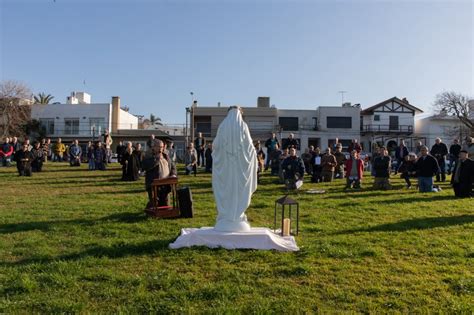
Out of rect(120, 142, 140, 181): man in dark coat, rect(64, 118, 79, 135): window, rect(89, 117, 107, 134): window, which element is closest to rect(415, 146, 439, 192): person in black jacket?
rect(120, 142, 140, 181): man in dark coat

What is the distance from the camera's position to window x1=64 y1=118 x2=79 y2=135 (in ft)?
167

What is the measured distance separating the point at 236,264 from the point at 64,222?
479 cm

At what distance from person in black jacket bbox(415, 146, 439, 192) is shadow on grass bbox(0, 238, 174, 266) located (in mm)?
10256

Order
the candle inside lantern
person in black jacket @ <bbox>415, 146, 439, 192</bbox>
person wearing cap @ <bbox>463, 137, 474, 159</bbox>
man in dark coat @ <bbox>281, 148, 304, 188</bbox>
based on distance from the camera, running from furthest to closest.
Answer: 1. man in dark coat @ <bbox>281, 148, 304, 188</bbox>
2. person wearing cap @ <bbox>463, 137, 474, 159</bbox>
3. person in black jacket @ <bbox>415, 146, 439, 192</bbox>
4. the candle inside lantern

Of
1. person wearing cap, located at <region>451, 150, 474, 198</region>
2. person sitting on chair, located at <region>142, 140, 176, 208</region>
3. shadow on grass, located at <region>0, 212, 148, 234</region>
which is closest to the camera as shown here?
shadow on grass, located at <region>0, 212, 148, 234</region>

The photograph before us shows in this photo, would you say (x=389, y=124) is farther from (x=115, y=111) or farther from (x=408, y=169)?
(x=408, y=169)

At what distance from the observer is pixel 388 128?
5497 cm

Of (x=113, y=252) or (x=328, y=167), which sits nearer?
(x=113, y=252)

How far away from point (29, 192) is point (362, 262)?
11583mm

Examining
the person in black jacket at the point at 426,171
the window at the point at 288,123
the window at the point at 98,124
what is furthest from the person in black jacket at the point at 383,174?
the window at the point at 98,124

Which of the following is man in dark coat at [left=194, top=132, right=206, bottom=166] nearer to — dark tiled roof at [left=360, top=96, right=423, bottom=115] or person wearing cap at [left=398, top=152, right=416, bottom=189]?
person wearing cap at [left=398, top=152, right=416, bottom=189]

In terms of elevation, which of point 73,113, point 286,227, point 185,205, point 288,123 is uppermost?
point 73,113

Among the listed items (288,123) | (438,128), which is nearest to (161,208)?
(288,123)

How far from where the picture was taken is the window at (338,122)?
173ft
